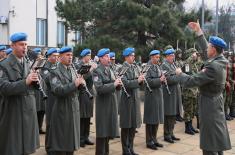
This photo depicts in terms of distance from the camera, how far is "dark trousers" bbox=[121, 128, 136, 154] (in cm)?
741

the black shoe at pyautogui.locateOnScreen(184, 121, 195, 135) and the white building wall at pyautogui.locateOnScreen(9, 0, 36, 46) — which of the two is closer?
the black shoe at pyautogui.locateOnScreen(184, 121, 195, 135)

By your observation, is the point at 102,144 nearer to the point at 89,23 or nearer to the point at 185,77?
the point at 185,77

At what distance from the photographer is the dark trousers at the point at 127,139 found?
7410 mm

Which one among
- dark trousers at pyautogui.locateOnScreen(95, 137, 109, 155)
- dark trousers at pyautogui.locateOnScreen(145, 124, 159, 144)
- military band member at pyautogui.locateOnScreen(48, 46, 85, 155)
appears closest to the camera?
military band member at pyautogui.locateOnScreen(48, 46, 85, 155)

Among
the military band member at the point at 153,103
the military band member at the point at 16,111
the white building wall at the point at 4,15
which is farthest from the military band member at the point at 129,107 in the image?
the white building wall at the point at 4,15

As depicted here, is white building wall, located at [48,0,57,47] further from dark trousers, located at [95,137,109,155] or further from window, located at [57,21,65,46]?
dark trousers, located at [95,137,109,155]

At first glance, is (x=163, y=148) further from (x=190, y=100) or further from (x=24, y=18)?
(x=24, y=18)

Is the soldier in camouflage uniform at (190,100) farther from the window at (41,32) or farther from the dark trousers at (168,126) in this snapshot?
the window at (41,32)

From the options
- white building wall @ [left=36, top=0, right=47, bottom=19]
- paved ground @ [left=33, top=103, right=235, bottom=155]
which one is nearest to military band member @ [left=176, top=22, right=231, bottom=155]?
paved ground @ [left=33, top=103, right=235, bottom=155]

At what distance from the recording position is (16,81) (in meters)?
4.95

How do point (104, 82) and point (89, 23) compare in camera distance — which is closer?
point (104, 82)

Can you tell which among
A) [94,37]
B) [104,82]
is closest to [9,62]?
[104,82]

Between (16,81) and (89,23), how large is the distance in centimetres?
1125

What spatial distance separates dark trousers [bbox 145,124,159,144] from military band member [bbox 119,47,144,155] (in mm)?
627
